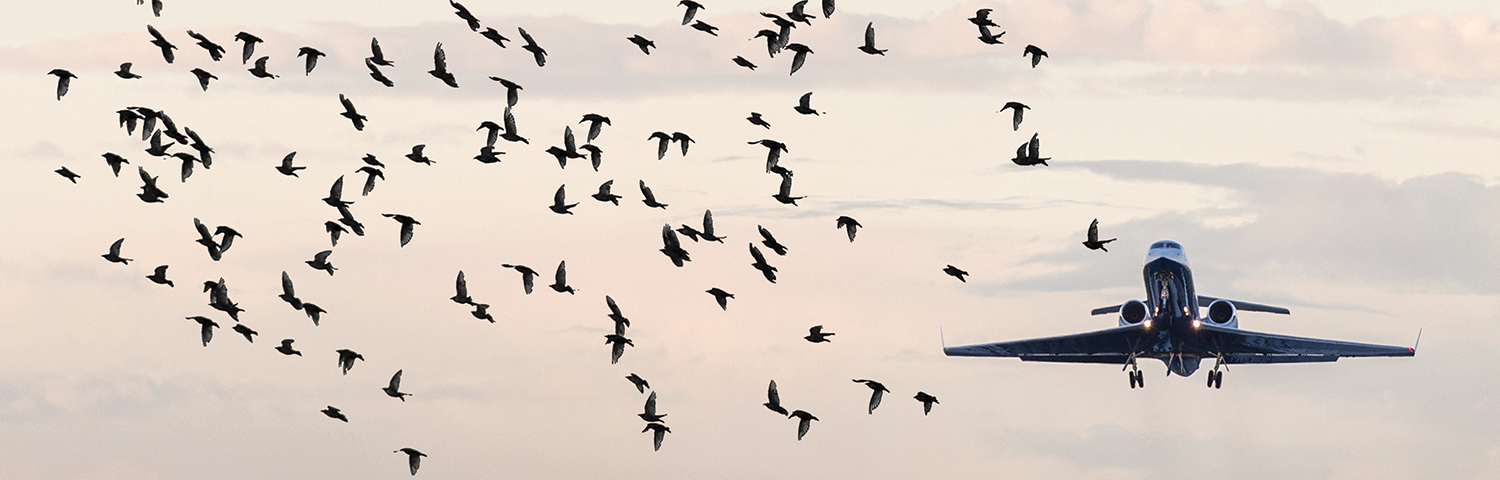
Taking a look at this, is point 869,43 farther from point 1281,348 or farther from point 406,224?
point 1281,348

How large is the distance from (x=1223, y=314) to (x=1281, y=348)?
784cm

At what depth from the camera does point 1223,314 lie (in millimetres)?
135750

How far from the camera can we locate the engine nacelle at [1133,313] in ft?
438

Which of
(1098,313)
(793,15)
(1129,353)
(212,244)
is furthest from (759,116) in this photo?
(1098,313)

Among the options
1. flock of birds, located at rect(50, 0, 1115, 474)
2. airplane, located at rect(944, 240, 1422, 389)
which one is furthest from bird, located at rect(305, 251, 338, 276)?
airplane, located at rect(944, 240, 1422, 389)

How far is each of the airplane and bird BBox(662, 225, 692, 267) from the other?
6417cm

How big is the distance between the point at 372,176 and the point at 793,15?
19938mm

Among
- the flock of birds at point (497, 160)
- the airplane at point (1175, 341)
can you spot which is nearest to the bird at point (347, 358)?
the flock of birds at point (497, 160)

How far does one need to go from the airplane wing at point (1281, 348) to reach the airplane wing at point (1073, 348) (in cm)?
665

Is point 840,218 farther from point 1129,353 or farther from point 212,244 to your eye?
point 1129,353

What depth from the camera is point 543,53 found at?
6825cm

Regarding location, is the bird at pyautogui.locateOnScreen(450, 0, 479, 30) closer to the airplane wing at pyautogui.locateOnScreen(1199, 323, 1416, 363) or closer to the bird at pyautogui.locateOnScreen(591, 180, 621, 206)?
the bird at pyautogui.locateOnScreen(591, 180, 621, 206)

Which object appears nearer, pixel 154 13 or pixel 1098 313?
pixel 154 13

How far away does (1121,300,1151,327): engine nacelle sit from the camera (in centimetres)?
13338
